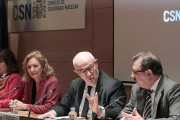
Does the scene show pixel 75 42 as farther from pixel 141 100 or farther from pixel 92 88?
pixel 141 100

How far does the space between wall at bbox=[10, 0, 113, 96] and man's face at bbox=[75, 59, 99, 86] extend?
123 cm

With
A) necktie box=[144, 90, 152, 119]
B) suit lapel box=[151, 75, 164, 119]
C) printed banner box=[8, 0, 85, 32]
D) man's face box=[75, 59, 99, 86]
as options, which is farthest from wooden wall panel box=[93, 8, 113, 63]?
suit lapel box=[151, 75, 164, 119]

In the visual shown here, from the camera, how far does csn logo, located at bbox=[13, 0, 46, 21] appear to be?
5207 mm

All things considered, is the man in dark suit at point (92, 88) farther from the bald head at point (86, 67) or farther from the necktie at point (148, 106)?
the necktie at point (148, 106)

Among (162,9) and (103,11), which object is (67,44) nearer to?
(103,11)

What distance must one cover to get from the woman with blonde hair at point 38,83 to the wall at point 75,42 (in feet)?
3.17

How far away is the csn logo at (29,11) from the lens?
5207mm

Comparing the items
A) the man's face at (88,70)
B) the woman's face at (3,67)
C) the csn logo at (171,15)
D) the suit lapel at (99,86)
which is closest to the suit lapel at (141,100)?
the suit lapel at (99,86)

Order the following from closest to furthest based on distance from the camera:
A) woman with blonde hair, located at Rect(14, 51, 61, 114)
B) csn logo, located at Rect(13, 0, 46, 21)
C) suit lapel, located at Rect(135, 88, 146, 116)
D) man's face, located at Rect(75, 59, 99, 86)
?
1. suit lapel, located at Rect(135, 88, 146, 116)
2. man's face, located at Rect(75, 59, 99, 86)
3. woman with blonde hair, located at Rect(14, 51, 61, 114)
4. csn logo, located at Rect(13, 0, 46, 21)

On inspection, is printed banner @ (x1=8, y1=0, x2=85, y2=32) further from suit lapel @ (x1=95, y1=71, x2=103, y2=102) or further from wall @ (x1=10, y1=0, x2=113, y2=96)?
suit lapel @ (x1=95, y1=71, x2=103, y2=102)

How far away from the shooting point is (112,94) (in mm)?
3162

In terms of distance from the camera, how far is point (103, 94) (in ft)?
10.4

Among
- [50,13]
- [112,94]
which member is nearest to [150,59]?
[112,94]

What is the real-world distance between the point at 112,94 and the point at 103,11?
1.79 metres
